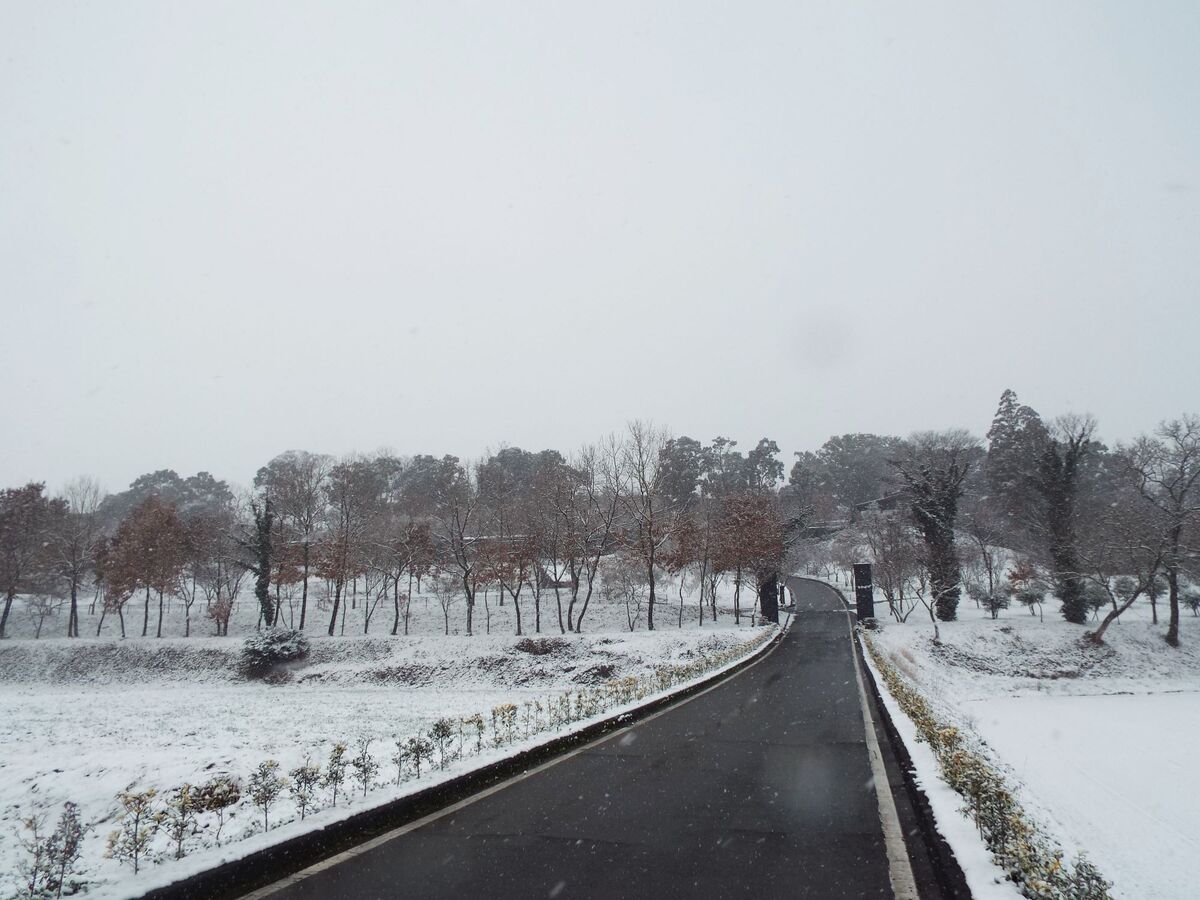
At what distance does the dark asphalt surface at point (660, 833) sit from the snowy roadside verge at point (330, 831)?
447 millimetres

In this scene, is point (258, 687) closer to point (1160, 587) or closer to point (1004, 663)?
point (1004, 663)

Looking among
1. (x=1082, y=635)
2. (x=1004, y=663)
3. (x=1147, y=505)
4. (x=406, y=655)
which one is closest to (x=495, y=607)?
(x=406, y=655)

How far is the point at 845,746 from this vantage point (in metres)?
10.9

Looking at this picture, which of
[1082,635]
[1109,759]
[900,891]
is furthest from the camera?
[1082,635]

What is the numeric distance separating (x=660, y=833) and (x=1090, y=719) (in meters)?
26.9

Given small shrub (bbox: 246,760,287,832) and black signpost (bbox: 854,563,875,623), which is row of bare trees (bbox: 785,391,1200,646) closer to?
black signpost (bbox: 854,563,875,623)

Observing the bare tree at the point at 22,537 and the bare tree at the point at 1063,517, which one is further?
the bare tree at the point at 22,537

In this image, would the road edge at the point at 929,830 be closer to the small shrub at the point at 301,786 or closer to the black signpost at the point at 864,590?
the small shrub at the point at 301,786

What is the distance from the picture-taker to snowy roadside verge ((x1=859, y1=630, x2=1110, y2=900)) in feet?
14.6

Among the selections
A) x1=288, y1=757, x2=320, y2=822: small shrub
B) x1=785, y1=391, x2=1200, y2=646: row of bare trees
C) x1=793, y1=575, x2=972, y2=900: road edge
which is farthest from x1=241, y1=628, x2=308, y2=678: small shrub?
x1=785, y1=391, x2=1200, y2=646: row of bare trees

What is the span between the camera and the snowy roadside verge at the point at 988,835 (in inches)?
176

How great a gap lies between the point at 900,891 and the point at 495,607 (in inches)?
1939

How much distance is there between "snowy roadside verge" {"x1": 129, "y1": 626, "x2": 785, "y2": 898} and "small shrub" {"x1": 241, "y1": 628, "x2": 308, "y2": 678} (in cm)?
2949

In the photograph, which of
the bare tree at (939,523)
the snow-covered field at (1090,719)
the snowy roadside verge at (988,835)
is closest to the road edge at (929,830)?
the snowy roadside verge at (988,835)
